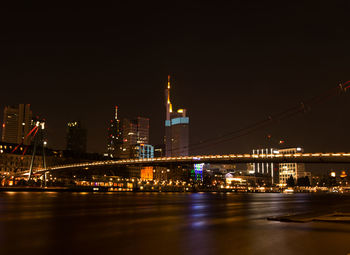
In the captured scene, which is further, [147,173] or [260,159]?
[147,173]

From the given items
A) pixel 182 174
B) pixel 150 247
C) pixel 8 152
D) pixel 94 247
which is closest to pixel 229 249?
pixel 150 247

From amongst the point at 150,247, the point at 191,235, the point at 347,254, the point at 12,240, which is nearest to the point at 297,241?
the point at 347,254

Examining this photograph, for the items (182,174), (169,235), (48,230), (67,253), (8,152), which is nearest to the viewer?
(67,253)

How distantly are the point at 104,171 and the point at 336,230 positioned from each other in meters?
150

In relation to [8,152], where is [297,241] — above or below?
below

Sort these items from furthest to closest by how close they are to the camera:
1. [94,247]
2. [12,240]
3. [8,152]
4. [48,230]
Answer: [8,152] < [48,230] < [12,240] < [94,247]

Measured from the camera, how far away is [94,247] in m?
11.1

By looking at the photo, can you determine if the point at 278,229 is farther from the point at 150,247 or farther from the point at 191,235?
the point at 150,247

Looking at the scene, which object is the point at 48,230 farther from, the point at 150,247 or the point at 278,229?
the point at 278,229

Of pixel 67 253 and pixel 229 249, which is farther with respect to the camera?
pixel 229 249

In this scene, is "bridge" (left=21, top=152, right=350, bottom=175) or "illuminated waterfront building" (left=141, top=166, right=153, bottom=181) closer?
"bridge" (left=21, top=152, right=350, bottom=175)

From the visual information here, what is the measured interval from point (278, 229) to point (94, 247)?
7.85 m

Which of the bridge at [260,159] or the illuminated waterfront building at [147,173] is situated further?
the illuminated waterfront building at [147,173]

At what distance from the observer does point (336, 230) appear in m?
15.4
